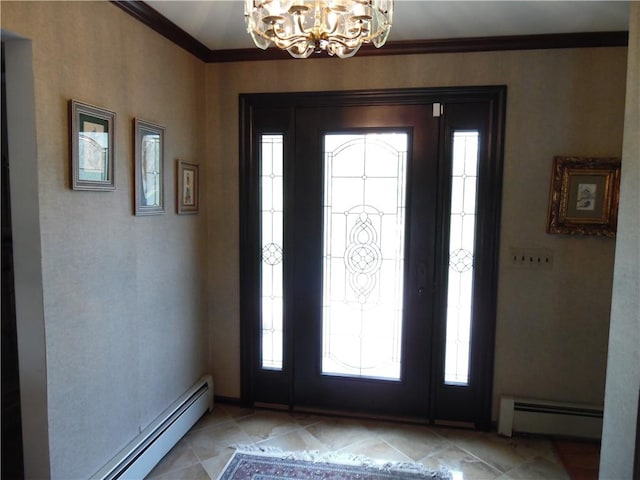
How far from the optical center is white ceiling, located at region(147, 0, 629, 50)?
2.14 m

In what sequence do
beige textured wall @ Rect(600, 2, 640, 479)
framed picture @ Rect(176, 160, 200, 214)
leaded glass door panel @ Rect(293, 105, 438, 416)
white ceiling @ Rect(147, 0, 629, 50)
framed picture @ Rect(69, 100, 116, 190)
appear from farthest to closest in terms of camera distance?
leaded glass door panel @ Rect(293, 105, 438, 416)
framed picture @ Rect(176, 160, 200, 214)
white ceiling @ Rect(147, 0, 629, 50)
framed picture @ Rect(69, 100, 116, 190)
beige textured wall @ Rect(600, 2, 640, 479)

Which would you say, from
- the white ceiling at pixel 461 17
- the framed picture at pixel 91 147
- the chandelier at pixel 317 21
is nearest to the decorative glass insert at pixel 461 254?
the white ceiling at pixel 461 17

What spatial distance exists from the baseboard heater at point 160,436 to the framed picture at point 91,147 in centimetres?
131

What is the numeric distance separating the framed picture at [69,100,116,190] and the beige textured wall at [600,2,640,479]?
7.13 feet

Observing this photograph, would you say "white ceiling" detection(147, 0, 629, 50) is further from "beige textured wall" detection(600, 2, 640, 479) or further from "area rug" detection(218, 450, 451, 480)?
"area rug" detection(218, 450, 451, 480)

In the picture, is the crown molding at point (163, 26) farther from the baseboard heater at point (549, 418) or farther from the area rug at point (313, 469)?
the baseboard heater at point (549, 418)

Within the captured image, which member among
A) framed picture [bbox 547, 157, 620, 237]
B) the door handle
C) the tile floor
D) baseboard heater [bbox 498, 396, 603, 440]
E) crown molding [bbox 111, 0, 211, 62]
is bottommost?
the tile floor

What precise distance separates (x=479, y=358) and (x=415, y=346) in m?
0.41

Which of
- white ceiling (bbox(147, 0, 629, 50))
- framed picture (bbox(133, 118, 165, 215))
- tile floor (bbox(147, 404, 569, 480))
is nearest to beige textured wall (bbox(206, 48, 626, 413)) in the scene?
white ceiling (bbox(147, 0, 629, 50))

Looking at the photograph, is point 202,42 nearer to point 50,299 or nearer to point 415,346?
point 50,299

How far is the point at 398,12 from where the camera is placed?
2242mm

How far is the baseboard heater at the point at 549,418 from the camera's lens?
2613 mm

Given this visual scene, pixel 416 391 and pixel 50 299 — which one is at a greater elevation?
pixel 50 299

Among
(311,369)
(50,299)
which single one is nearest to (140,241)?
(50,299)
